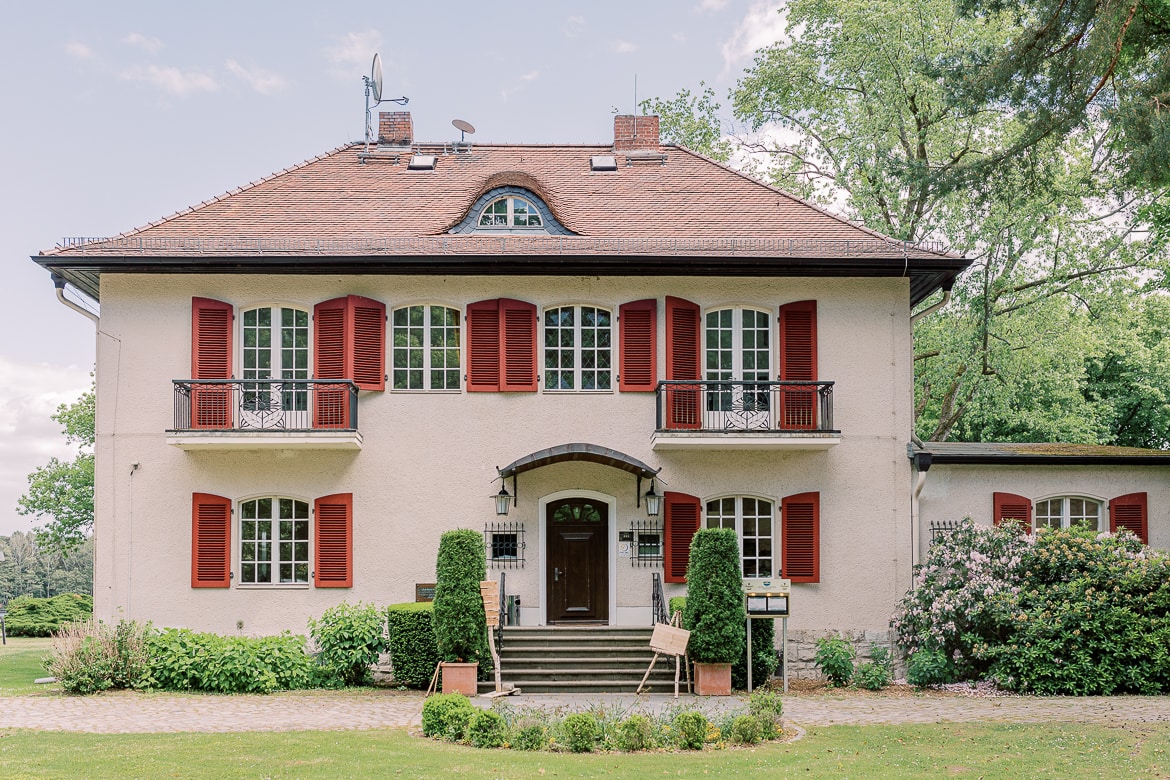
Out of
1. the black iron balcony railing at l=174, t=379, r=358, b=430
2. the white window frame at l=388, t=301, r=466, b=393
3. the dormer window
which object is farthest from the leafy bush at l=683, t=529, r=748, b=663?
the dormer window

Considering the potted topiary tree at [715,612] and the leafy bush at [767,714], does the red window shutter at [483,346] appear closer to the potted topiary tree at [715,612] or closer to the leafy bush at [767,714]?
the potted topiary tree at [715,612]

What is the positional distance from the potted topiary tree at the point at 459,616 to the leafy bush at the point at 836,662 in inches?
204

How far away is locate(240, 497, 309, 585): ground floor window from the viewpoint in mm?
17734

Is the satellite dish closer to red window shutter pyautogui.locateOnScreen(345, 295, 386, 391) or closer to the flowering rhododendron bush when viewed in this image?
red window shutter pyautogui.locateOnScreen(345, 295, 386, 391)

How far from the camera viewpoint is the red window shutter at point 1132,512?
18.4m

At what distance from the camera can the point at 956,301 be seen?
89.4ft

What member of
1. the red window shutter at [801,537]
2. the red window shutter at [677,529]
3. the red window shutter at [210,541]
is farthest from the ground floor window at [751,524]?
the red window shutter at [210,541]

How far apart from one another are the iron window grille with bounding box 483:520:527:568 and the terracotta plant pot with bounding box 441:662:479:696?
295cm

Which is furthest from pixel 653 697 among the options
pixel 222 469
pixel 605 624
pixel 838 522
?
pixel 222 469

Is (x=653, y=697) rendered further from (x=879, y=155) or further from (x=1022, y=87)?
(x=879, y=155)

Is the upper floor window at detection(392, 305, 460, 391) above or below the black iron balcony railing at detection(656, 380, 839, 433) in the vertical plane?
above

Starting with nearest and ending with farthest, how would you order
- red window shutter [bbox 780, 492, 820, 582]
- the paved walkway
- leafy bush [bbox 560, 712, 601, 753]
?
leafy bush [bbox 560, 712, 601, 753] < the paved walkway < red window shutter [bbox 780, 492, 820, 582]

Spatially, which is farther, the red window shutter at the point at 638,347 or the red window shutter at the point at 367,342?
the red window shutter at the point at 638,347

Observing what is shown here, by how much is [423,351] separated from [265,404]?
2.52 metres
